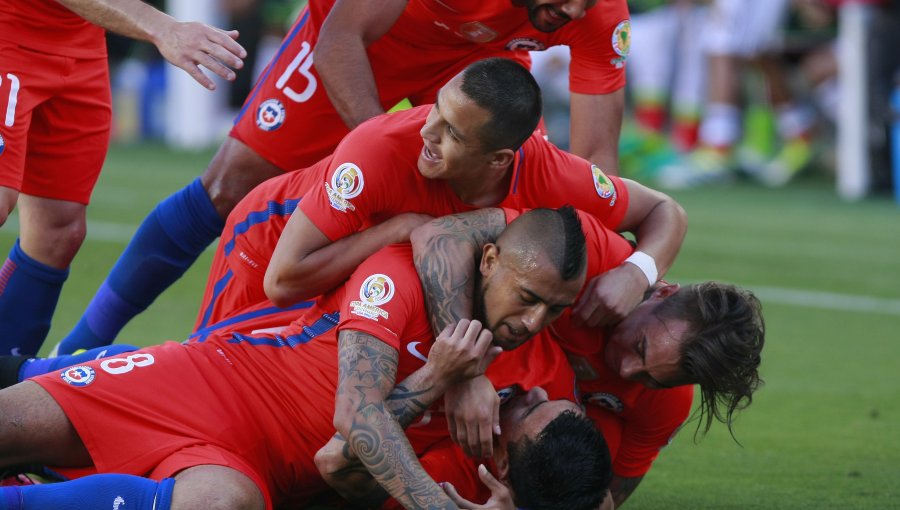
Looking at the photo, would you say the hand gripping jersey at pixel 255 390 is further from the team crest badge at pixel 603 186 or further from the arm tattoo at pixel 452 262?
the team crest badge at pixel 603 186

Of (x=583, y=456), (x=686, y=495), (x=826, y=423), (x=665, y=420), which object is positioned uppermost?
(x=583, y=456)

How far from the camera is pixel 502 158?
430 centimetres

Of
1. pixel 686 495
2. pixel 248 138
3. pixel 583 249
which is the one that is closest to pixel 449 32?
pixel 248 138

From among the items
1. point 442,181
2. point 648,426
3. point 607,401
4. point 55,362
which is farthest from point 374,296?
point 55,362

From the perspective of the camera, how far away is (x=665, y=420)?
14.6 feet

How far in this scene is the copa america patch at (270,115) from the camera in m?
5.49

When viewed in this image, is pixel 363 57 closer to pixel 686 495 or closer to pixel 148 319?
pixel 686 495

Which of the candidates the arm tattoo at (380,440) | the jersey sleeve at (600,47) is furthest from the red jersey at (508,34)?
the arm tattoo at (380,440)

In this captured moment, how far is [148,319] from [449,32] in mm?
2397

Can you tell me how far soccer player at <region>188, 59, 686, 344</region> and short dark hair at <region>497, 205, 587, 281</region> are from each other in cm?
30

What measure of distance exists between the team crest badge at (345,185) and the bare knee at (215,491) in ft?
2.95

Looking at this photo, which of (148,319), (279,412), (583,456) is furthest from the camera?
(148,319)

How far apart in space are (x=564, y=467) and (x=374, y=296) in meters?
0.71

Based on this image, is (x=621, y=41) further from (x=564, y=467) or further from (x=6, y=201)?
(x=6, y=201)
